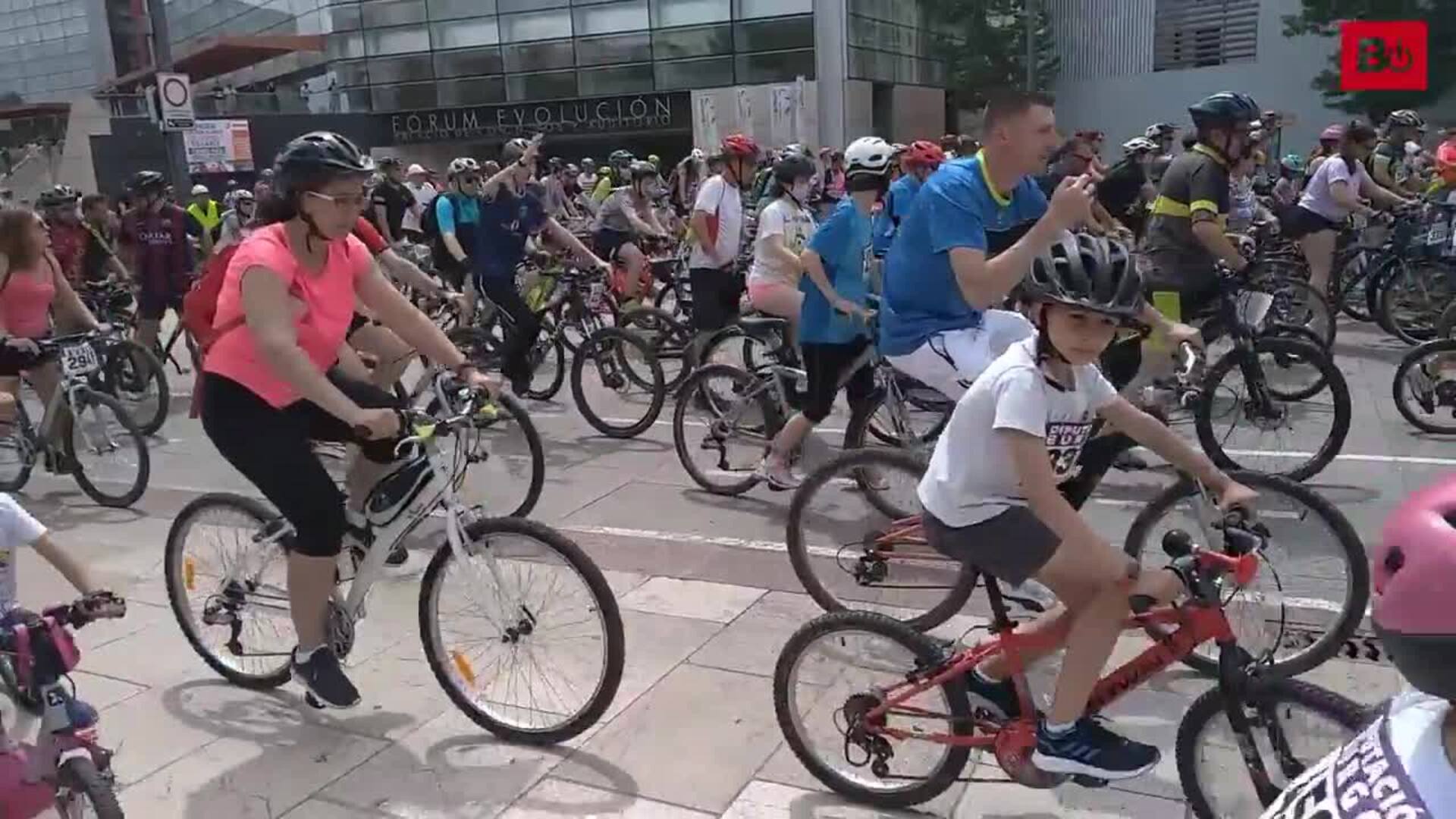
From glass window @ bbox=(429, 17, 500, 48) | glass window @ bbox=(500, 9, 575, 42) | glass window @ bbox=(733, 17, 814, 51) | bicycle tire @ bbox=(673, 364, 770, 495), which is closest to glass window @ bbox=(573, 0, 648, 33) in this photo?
glass window @ bbox=(500, 9, 575, 42)

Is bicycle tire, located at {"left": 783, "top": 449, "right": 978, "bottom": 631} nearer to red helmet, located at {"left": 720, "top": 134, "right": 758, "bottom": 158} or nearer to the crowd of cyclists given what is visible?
the crowd of cyclists

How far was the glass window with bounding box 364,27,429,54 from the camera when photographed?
34281 mm

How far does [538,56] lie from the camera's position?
33281 mm

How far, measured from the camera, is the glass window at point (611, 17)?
1261 inches

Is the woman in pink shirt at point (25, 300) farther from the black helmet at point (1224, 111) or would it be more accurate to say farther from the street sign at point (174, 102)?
the street sign at point (174, 102)

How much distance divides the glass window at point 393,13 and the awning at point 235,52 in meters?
2.30

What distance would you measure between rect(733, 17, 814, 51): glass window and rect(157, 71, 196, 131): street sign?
62.4 ft

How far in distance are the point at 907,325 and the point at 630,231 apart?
287 inches

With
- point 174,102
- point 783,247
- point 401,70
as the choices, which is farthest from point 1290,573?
point 401,70

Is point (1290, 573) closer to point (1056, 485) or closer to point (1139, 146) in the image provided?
point (1056, 485)

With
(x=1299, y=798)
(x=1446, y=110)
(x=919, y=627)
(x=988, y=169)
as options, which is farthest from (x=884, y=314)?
(x=1446, y=110)

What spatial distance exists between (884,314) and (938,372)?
14.3 inches

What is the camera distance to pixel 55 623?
2.80m

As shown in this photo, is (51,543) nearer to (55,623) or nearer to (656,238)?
(55,623)
